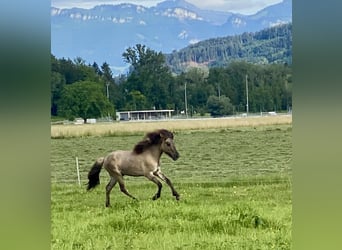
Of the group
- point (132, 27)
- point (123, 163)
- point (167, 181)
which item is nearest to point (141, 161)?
point (123, 163)

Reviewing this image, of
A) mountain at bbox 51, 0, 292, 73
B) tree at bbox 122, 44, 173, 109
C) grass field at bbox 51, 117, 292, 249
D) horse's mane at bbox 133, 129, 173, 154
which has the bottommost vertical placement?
grass field at bbox 51, 117, 292, 249

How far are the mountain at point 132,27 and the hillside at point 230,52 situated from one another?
5 centimetres

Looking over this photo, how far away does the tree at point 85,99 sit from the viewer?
4527 mm

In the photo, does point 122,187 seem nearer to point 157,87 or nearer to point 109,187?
point 109,187

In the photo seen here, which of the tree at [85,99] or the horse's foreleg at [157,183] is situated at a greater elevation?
the tree at [85,99]

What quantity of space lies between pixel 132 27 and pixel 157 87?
46 centimetres

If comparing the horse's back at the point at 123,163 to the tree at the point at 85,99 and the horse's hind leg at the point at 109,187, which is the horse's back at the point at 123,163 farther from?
the tree at the point at 85,99

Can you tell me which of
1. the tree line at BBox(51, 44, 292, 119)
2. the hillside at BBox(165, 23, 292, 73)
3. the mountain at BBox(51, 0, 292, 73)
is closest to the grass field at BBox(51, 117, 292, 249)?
the tree line at BBox(51, 44, 292, 119)

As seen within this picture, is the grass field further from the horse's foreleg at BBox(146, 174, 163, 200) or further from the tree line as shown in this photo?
the tree line

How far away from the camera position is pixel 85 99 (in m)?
4.57

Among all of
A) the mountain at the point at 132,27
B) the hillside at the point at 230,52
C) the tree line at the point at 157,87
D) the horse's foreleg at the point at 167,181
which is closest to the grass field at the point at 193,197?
the horse's foreleg at the point at 167,181

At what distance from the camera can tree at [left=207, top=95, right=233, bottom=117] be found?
4.52 metres

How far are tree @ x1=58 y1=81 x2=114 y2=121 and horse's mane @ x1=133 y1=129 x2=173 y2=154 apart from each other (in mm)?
298
